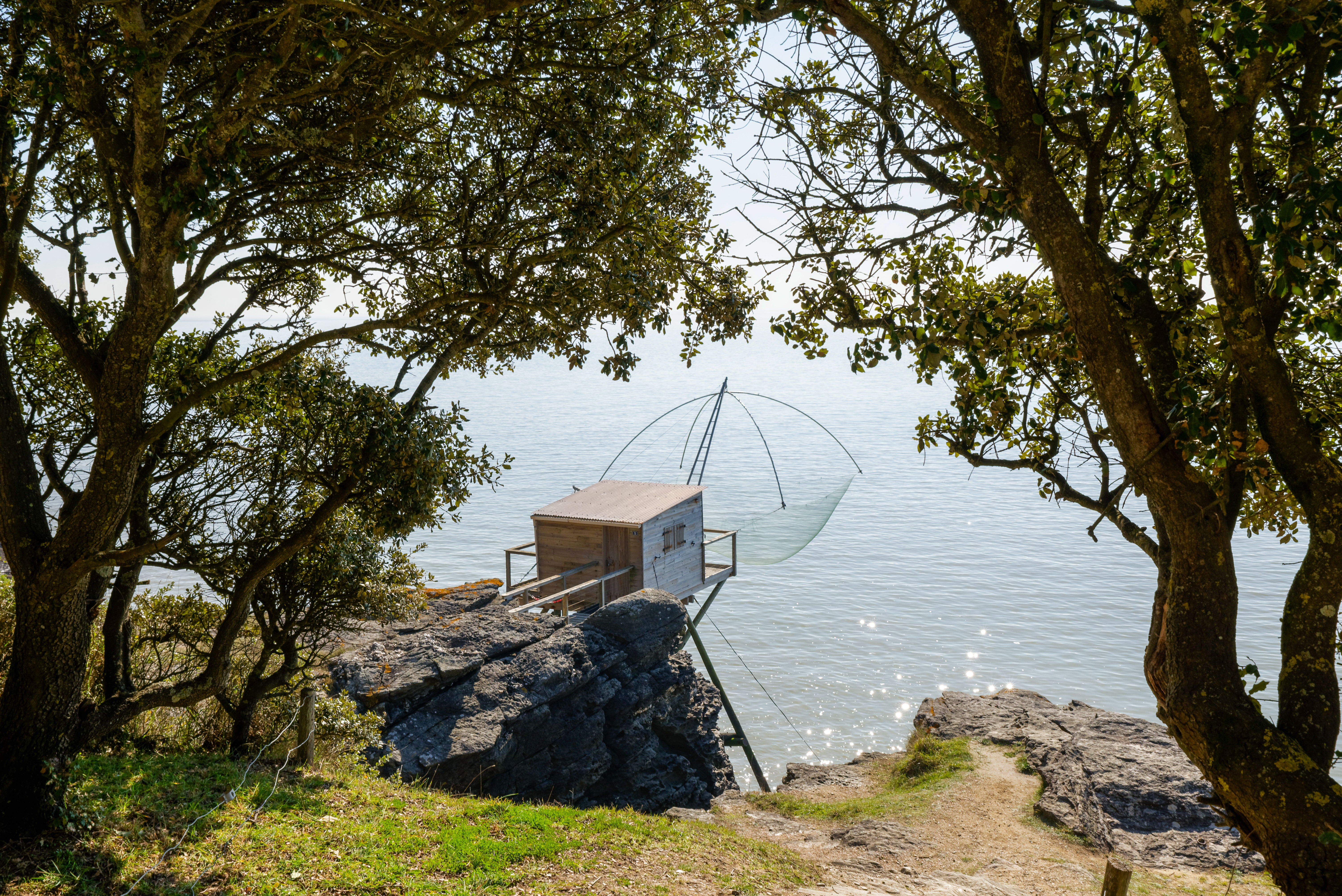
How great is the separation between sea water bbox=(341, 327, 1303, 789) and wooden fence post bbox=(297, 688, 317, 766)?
491cm

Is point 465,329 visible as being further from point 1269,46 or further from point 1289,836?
point 1289,836

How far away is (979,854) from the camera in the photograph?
424 inches

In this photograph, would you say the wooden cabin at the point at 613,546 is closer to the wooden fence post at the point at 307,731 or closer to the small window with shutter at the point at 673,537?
the small window with shutter at the point at 673,537

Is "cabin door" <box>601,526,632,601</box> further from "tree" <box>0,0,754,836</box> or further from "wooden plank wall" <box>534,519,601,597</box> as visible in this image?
"tree" <box>0,0,754,836</box>

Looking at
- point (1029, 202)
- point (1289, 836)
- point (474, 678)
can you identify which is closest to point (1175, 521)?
point (1289, 836)

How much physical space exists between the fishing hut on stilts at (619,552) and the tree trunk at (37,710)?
11245mm

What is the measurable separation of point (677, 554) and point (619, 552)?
1918 mm

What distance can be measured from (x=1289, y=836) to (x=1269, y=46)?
383 centimetres

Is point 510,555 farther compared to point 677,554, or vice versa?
point 510,555

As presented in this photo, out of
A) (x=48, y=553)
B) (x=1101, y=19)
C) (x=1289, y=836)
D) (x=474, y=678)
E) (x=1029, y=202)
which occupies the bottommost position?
(x=474, y=678)

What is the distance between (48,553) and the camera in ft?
20.5

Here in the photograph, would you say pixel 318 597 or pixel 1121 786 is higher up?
pixel 318 597

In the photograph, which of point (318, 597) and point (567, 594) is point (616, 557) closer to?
point (567, 594)

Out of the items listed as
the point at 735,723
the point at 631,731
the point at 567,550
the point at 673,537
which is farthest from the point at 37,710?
the point at 735,723
